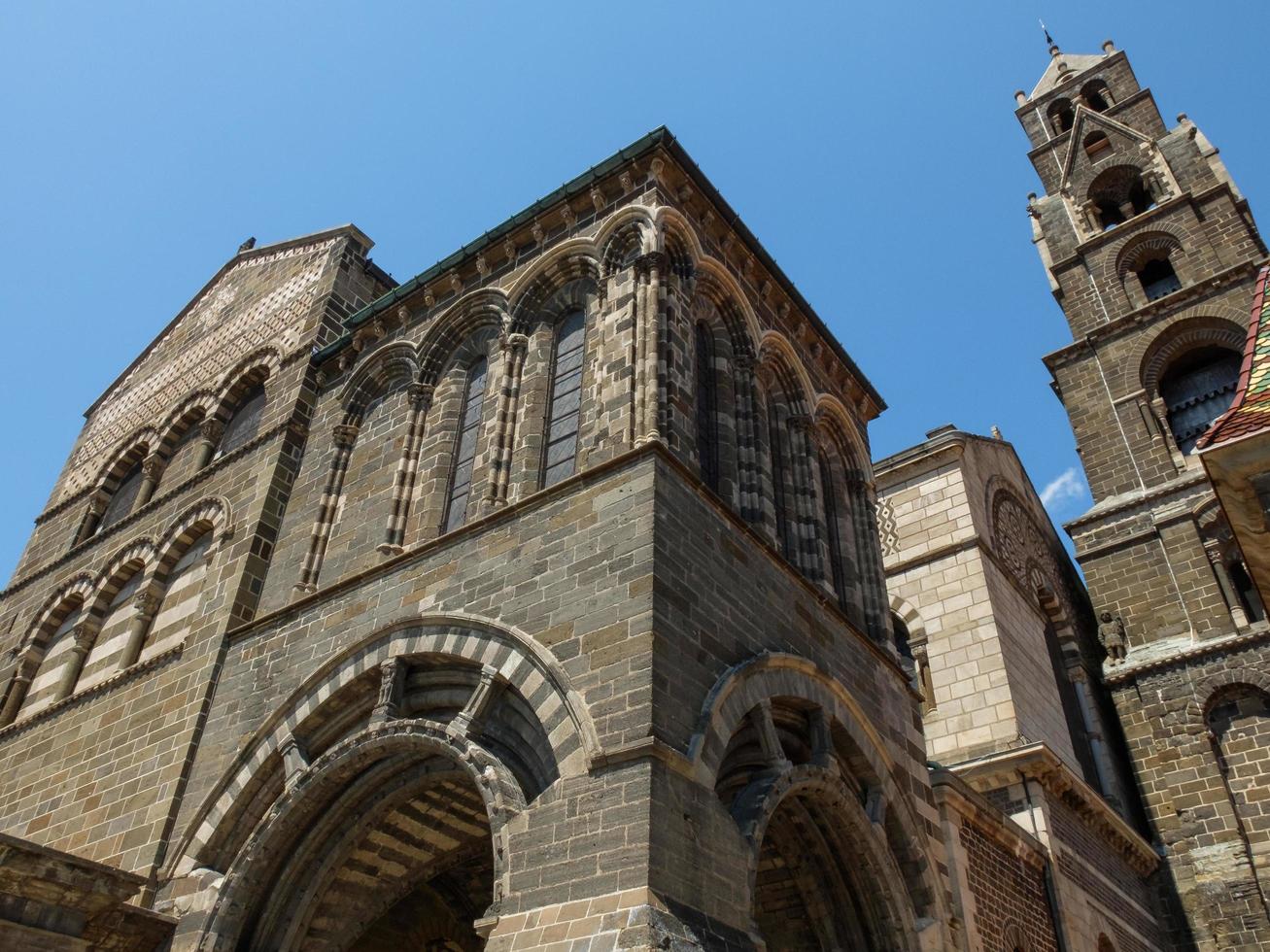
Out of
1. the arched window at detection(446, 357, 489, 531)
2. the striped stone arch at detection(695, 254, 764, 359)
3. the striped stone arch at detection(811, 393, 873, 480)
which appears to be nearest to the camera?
the arched window at detection(446, 357, 489, 531)

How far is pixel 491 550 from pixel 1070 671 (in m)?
16.1

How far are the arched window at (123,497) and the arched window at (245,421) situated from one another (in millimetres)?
1927

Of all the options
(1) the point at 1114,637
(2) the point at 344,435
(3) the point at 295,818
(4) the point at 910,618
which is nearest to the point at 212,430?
(2) the point at 344,435

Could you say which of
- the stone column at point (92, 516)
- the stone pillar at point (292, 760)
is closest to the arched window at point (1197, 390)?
the stone pillar at point (292, 760)

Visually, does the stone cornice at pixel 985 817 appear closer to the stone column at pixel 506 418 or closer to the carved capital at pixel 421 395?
the stone column at pixel 506 418

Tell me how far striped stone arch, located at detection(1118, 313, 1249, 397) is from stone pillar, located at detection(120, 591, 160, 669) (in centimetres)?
2252

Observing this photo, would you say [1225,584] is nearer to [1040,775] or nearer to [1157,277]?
[1040,775]

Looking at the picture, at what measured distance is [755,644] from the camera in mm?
9820

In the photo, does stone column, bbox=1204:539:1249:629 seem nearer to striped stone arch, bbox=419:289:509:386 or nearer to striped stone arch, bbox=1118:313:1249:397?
striped stone arch, bbox=1118:313:1249:397

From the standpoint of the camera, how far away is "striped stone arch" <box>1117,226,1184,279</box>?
2841cm

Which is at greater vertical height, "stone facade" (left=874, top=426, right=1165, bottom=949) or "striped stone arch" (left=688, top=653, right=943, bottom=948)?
"stone facade" (left=874, top=426, right=1165, bottom=949)

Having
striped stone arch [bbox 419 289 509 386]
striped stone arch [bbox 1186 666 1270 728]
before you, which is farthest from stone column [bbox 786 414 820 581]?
striped stone arch [bbox 1186 666 1270 728]

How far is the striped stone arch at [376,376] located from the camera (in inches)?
532

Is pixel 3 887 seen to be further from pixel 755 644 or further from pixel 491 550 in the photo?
pixel 755 644
